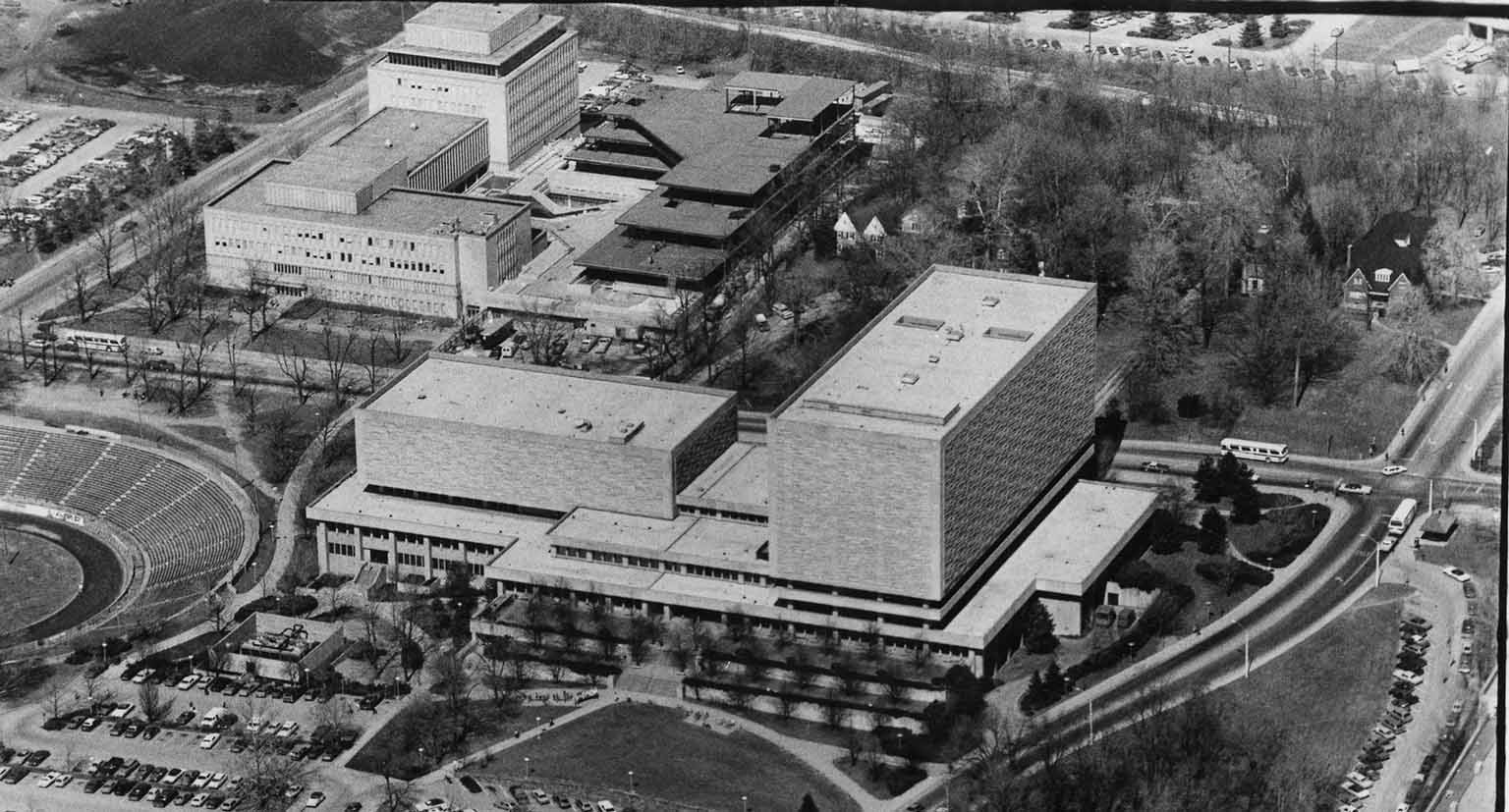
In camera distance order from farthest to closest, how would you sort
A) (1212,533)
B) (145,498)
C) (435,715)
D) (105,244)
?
(105,244) < (145,498) < (1212,533) < (435,715)

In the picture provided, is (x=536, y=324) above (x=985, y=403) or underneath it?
underneath

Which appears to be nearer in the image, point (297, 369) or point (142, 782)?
point (142, 782)

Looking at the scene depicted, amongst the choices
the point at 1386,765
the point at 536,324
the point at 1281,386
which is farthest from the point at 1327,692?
the point at 536,324

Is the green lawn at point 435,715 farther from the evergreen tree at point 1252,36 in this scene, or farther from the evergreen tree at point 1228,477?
the evergreen tree at point 1252,36

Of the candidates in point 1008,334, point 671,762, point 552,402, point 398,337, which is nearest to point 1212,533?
point 1008,334

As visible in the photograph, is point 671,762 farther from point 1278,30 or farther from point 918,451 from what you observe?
point 1278,30

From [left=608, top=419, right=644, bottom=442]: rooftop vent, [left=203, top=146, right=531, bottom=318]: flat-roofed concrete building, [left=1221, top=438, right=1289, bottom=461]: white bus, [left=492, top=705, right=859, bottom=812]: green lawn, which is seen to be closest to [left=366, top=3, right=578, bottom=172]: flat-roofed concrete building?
[left=203, top=146, right=531, bottom=318]: flat-roofed concrete building

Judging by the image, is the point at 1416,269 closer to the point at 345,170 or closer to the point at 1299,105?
the point at 1299,105
